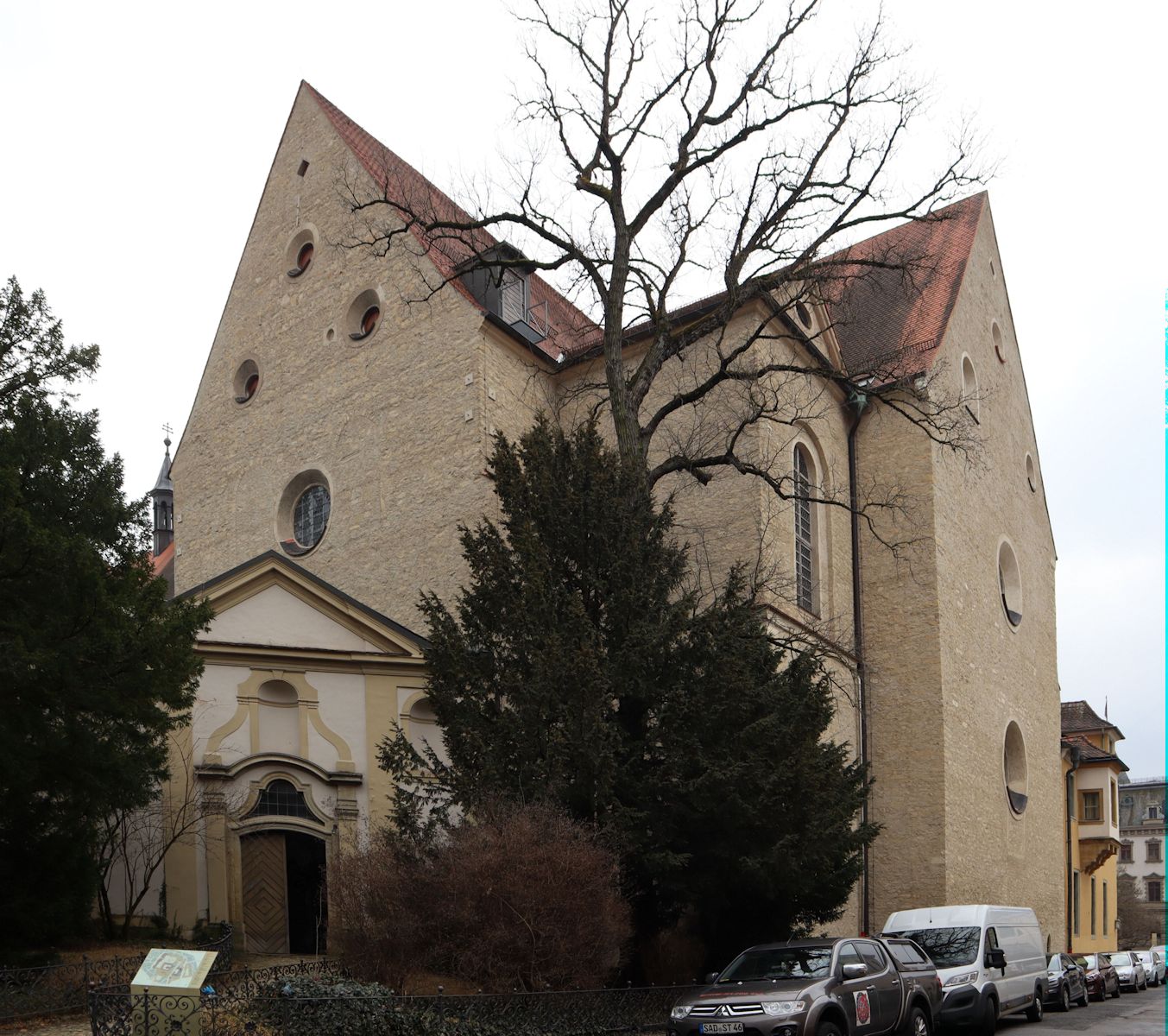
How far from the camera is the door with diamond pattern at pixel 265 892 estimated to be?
60.5 feet

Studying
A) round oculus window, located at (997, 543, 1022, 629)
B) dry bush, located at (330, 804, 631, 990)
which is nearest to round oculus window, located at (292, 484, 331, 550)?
dry bush, located at (330, 804, 631, 990)

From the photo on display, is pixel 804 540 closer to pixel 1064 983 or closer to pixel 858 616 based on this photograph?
pixel 858 616

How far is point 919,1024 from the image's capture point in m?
12.2

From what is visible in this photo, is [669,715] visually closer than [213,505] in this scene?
Yes

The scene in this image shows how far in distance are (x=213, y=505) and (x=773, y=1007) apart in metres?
20.5

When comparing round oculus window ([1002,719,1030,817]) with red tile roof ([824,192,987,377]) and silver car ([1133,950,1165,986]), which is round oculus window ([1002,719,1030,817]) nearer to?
silver car ([1133,950,1165,986])

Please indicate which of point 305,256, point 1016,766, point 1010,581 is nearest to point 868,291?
point 1010,581

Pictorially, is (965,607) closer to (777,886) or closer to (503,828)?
(777,886)

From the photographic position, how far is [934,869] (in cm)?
2291

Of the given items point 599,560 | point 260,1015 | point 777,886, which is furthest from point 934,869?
point 260,1015

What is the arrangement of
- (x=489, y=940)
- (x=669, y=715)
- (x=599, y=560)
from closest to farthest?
1. (x=489, y=940)
2. (x=669, y=715)
3. (x=599, y=560)

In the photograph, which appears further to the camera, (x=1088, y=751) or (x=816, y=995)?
(x=1088, y=751)

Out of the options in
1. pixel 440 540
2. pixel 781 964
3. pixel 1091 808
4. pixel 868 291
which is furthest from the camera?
pixel 1091 808

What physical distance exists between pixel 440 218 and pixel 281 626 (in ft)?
40.2
